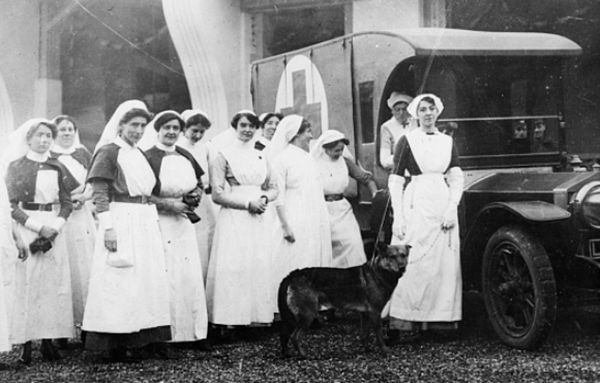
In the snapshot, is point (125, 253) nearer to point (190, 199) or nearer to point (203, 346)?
point (190, 199)

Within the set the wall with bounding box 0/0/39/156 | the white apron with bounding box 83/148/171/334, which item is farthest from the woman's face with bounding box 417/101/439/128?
the wall with bounding box 0/0/39/156

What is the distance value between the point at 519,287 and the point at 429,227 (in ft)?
2.31

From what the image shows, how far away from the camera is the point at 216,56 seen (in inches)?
276

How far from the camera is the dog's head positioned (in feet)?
13.9

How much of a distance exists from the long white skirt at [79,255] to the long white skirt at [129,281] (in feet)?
2.72

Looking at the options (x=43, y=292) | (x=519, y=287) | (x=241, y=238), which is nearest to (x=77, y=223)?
(x=43, y=292)

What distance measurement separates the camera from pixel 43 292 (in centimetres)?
453

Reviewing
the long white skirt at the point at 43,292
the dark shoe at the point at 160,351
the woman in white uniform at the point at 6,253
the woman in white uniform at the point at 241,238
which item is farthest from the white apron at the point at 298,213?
the woman in white uniform at the point at 6,253

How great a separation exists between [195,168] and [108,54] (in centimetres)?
385

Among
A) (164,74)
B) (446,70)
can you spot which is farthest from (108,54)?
(446,70)

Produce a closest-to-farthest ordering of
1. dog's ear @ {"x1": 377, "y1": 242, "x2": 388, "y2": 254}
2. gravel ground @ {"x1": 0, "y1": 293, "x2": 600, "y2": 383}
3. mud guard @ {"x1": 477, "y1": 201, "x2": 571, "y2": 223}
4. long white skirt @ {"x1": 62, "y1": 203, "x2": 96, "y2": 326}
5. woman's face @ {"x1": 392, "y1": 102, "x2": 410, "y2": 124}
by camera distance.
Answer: gravel ground @ {"x1": 0, "y1": 293, "x2": 600, "y2": 383} → mud guard @ {"x1": 477, "y1": 201, "x2": 571, "y2": 223} → dog's ear @ {"x1": 377, "y1": 242, "x2": 388, "y2": 254} → long white skirt @ {"x1": 62, "y1": 203, "x2": 96, "y2": 326} → woman's face @ {"x1": 392, "y1": 102, "x2": 410, "y2": 124}

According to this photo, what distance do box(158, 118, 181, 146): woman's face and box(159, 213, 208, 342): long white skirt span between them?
0.48 m

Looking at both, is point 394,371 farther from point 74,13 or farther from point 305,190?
point 74,13

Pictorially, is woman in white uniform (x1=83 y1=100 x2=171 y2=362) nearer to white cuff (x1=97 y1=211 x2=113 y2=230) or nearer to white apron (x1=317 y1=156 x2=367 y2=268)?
white cuff (x1=97 y1=211 x2=113 y2=230)
